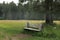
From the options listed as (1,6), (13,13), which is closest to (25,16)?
(13,13)

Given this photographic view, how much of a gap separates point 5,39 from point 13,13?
45.8 meters

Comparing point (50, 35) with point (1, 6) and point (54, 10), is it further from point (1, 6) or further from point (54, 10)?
point (1, 6)

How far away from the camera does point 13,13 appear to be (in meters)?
57.1

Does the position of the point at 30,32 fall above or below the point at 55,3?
below

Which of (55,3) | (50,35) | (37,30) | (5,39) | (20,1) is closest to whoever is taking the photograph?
(5,39)

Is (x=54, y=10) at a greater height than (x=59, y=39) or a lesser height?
greater

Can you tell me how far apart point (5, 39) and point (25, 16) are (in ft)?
143

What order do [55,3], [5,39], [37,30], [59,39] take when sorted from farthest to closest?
[55,3], [37,30], [59,39], [5,39]

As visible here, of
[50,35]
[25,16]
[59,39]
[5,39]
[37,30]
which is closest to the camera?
[5,39]

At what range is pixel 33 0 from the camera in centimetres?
2312

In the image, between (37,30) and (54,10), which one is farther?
(54,10)

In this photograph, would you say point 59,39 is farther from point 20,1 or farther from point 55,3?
point 20,1

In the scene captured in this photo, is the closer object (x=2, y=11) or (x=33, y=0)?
(x=33, y=0)

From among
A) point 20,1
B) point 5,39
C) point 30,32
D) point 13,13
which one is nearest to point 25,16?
point 13,13
